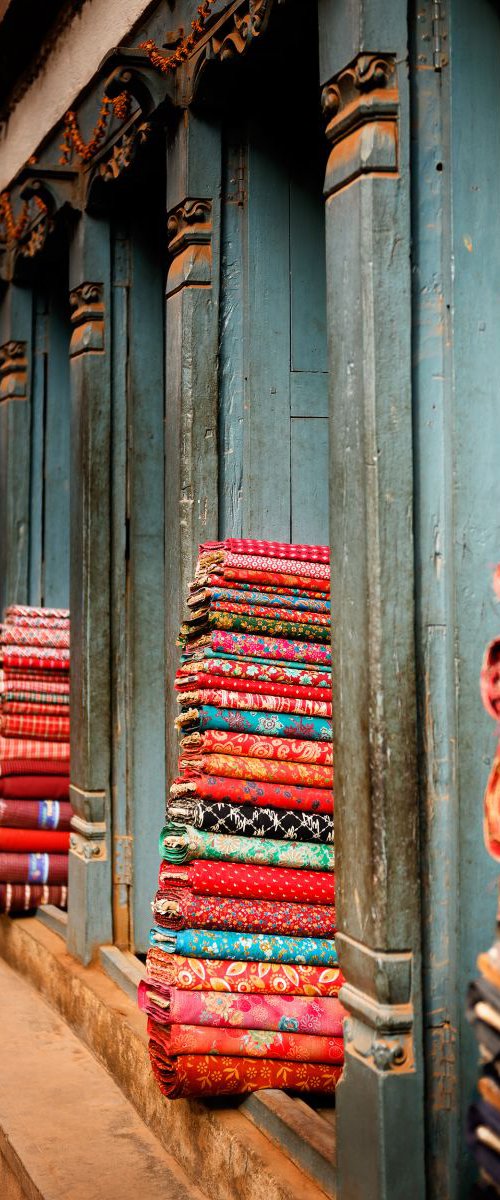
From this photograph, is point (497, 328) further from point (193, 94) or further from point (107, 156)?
point (107, 156)

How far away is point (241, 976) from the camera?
3.77m

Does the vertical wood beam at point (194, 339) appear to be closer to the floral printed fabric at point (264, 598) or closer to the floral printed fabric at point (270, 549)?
the floral printed fabric at point (270, 549)

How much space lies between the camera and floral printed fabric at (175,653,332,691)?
161 inches

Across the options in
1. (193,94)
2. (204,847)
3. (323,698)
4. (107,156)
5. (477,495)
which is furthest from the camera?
(107,156)

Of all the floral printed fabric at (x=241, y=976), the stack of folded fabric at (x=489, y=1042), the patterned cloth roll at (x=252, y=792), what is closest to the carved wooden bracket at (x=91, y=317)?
the patterned cloth roll at (x=252, y=792)

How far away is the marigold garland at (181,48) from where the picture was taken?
4433 mm

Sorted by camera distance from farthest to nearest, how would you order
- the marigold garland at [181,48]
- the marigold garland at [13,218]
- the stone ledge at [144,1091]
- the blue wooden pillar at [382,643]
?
the marigold garland at [13,218]
the marigold garland at [181,48]
the stone ledge at [144,1091]
the blue wooden pillar at [382,643]

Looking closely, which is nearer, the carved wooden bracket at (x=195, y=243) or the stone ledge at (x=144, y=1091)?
the stone ledge at (x=144, y=1091)

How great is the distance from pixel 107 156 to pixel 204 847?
3142 millimetres

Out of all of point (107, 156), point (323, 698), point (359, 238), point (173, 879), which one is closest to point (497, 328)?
point (359, 238)

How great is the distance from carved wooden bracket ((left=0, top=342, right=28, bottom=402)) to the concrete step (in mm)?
3772

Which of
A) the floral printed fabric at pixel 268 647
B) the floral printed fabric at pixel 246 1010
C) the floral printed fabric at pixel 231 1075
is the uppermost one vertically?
the floral printed fabric at pixel 268 647

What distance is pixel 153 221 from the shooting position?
5996 mm

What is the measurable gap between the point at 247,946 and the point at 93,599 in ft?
7.97
